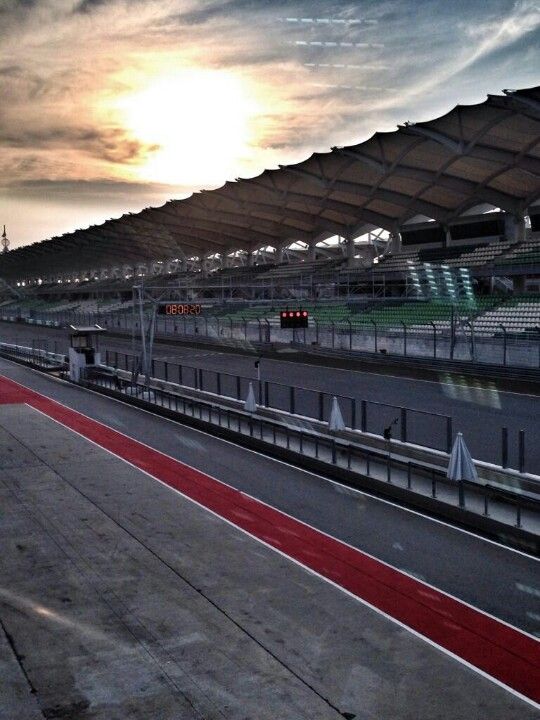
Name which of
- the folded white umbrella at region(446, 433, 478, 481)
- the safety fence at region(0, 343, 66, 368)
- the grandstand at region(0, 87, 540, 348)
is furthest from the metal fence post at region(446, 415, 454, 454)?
the safety fence at region(0, 343, 66, 368)

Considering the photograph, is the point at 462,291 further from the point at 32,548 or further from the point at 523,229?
the point at 32,548

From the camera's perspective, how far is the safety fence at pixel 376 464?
40.1ft

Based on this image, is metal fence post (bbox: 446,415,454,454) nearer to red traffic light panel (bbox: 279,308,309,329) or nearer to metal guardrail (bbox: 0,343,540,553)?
metal guardrail (bbox: 0,343,540,553)

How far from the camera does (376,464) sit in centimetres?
1591

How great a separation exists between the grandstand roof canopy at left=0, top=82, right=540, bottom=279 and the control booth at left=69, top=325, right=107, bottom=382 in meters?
20.0

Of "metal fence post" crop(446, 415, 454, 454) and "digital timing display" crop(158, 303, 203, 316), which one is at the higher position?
"digital timing display" crop(158, 303, 203, 316)

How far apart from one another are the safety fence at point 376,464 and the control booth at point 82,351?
10.3m

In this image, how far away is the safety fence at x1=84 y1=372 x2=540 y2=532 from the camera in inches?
481

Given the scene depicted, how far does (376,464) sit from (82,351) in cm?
2190

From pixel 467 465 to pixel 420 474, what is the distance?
173cm

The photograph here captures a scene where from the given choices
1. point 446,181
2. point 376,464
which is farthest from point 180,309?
point 446,181

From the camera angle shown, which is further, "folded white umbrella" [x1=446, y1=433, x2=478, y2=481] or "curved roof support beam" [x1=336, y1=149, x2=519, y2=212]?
"curved roof support beam" [x1=336, y1=149, x2=519, y2=212]

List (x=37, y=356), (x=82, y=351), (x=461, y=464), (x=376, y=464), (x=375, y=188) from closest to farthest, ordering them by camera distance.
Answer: (x=461, y=464), (x=376, y=464), (x=82, y=351), (x=37, y=356), (x=375, y=188)

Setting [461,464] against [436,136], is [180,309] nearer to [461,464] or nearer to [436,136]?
[436,136]
